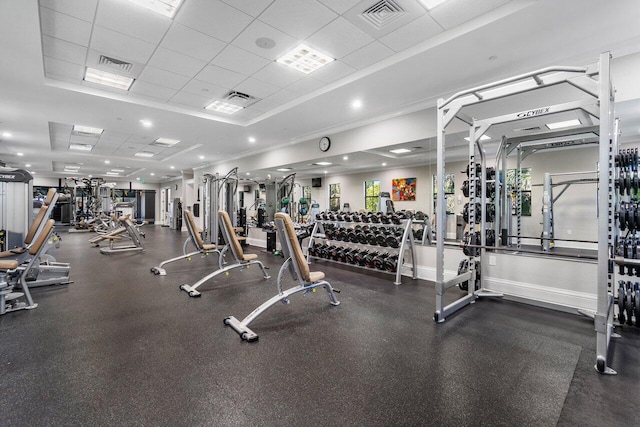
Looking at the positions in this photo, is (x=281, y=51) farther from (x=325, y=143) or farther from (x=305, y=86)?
(x=325, y=143)

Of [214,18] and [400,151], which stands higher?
[214,18]

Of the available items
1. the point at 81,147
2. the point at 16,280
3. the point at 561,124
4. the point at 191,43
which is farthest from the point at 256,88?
the point at 81,147

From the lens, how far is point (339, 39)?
119 inches

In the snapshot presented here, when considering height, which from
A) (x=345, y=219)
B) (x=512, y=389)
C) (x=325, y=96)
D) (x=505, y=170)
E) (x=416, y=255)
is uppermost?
(x=325, y=96)

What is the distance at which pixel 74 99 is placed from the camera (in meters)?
4.48

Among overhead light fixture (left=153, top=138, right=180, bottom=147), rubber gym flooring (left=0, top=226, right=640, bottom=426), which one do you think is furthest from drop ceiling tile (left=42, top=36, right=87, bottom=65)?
overhead light fixture (left=153, top=138, right=180, bottom=147)

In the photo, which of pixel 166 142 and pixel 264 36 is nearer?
pixel 264 36

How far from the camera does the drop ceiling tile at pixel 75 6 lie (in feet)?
8.18

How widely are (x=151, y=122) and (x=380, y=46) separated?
4.69 meters

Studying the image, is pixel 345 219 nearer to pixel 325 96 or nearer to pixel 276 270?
pixel 276 270

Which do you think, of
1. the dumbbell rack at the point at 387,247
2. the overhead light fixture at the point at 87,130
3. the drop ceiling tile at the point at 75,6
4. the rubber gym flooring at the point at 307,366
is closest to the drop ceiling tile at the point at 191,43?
the drop ceiling tile at the point at 75,6

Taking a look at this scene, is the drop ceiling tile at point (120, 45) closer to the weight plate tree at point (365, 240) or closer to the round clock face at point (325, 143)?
the round clock face at point (325, 143)

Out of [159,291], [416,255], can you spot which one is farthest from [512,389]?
[159,291]

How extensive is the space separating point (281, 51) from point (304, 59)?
33 centimetres
